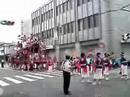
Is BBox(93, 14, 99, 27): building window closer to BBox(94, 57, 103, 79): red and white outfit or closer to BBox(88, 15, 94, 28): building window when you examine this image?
BBox(88, 15, 94, 28): building window

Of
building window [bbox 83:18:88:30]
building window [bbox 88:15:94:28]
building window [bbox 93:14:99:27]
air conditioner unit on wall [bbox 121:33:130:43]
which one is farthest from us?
building window [bbox 83:18:88:30]

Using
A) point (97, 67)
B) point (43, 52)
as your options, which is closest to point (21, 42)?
point (43, 52)

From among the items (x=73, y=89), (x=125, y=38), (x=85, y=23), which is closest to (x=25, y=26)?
(x=85, y=23)

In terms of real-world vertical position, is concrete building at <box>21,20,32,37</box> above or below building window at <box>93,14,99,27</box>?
above

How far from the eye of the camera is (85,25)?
137ft

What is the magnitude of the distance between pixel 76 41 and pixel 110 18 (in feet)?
25.9

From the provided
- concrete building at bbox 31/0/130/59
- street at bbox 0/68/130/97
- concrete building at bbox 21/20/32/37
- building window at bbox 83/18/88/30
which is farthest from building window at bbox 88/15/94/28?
concrete building at bbox 21/20/32/37

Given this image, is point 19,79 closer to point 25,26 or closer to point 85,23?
point 85,23

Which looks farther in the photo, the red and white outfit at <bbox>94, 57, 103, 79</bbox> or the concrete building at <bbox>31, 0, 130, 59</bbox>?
the concrete building at <bbox>31, 0, 130, 59</bbox>

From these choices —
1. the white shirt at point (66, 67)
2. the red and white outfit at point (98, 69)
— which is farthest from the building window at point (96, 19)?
the white shirt at point (66, 67)

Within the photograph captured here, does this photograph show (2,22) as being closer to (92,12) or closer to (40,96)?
(40,96)

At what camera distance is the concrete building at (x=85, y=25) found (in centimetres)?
3725

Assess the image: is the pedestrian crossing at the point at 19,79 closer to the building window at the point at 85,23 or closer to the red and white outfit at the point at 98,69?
the red and white outfit at the point at 98,69

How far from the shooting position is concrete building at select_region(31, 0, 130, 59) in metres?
37.2
